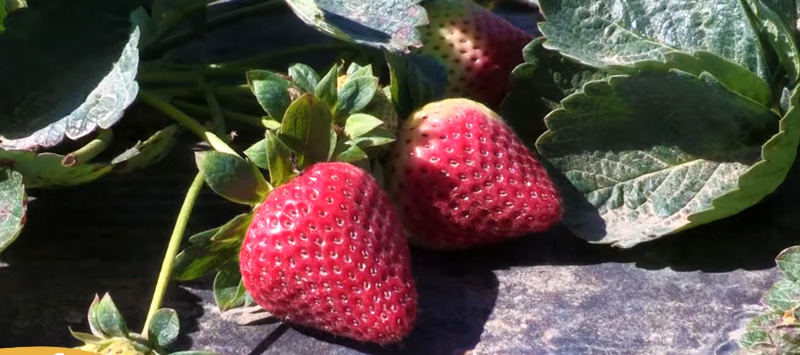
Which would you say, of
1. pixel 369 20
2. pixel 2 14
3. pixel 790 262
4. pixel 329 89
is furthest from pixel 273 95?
pixel 790 262

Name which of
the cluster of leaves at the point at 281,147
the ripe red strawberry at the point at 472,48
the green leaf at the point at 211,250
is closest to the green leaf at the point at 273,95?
the cluster of leaves at the point at 281,147

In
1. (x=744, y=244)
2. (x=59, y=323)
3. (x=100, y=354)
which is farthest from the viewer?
(x=744, y=244)

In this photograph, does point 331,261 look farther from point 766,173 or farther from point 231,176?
point 766,173

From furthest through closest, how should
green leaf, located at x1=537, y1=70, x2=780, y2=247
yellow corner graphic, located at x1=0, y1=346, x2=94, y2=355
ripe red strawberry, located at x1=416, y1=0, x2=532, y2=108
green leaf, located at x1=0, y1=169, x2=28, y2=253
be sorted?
ripe red strawberry, located at x1=416, y1=0, x2=532, y2=108 < green leaf, located at x1=537, y1=70, x2=780, y2=247 < green leaf, located at x1=0, y1=169, x2=28, y2=253 < yellow corner graphic, located at x1=0, y1=346, x2=94, y2=355

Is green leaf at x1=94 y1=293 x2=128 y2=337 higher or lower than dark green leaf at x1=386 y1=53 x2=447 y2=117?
lower

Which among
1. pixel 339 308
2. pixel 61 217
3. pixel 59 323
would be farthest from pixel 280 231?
pixel 61 217

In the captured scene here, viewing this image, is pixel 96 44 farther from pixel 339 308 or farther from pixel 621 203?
pixel 621 203

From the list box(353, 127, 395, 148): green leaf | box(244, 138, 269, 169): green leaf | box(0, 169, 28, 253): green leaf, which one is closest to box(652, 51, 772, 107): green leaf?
box(353, 127, 395, 148): green leaf

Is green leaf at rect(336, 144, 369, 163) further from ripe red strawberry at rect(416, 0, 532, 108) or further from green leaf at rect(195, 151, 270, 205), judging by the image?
ripe red strawberry at rect(416, 0, 532, 108)
